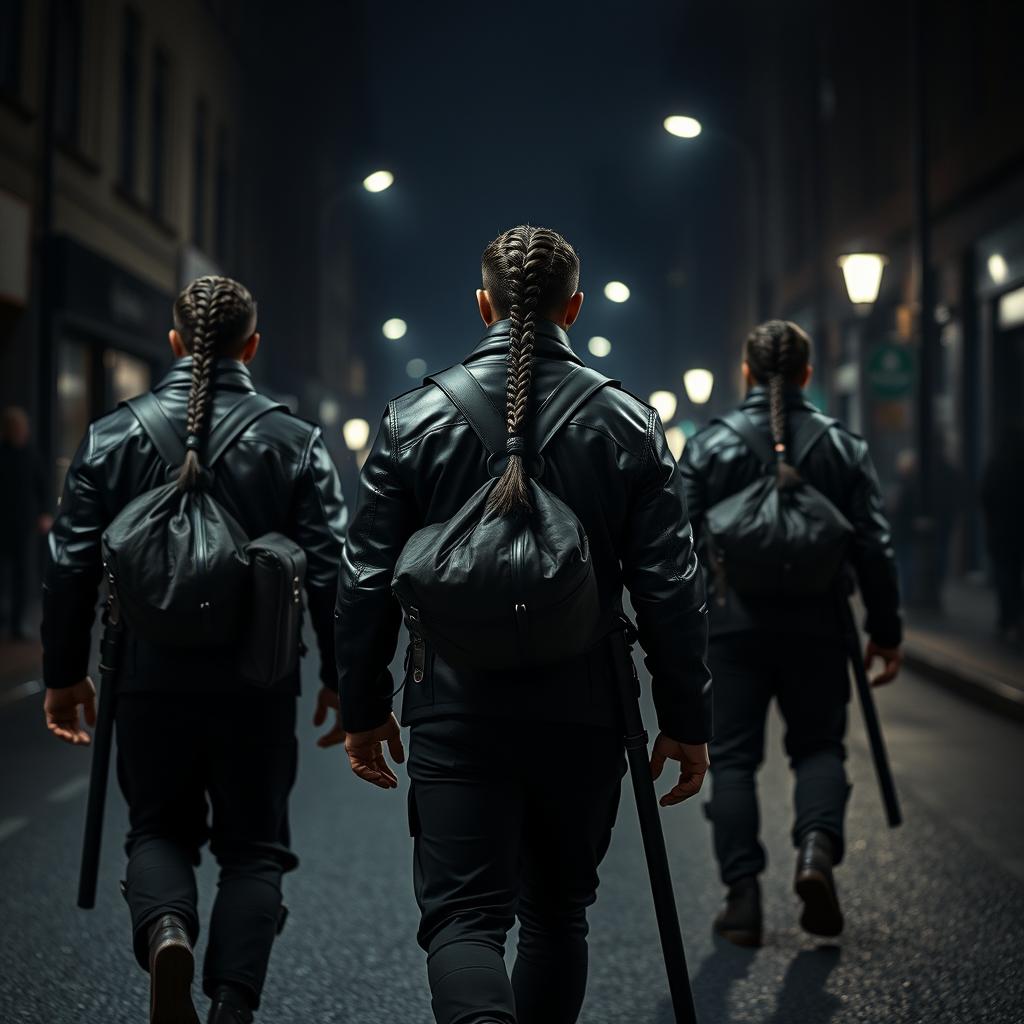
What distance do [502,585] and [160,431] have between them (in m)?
1.33

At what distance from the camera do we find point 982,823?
615 cm

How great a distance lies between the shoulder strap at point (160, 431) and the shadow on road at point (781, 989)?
189 cm

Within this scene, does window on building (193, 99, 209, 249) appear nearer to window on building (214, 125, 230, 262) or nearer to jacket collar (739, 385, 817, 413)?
window on building (214, 125, 230, 262)

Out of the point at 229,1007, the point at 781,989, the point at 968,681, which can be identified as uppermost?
the point at 968,681

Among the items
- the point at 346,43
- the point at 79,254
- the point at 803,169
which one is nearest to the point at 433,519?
the point at 79,254

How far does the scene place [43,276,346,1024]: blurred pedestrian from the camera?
3459 mm

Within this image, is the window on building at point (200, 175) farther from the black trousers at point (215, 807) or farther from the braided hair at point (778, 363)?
the black trousers at point (215, 807)

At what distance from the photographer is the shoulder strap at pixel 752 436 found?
4645mm

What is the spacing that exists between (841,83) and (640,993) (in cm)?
2779

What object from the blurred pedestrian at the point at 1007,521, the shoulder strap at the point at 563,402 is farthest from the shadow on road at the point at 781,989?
the blurred pedestrian at the point at 1007,521

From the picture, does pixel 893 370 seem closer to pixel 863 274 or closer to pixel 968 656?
pixel 863 274

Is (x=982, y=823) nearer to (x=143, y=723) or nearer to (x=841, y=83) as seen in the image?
(x=143, y=723)

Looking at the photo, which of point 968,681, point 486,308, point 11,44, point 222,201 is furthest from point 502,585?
point 222,201

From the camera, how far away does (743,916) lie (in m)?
4.50
